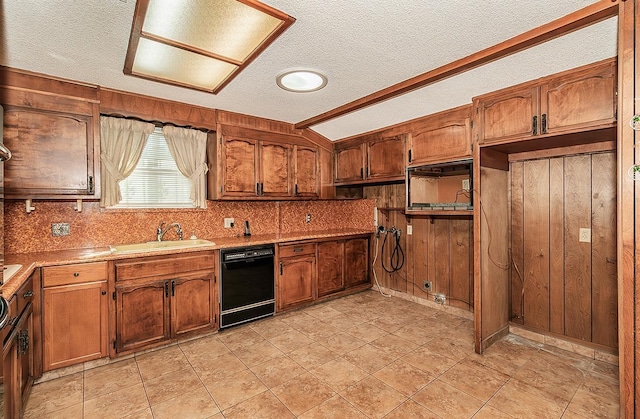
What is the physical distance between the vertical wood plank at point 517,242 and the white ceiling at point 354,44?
975mm

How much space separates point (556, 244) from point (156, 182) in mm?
4161

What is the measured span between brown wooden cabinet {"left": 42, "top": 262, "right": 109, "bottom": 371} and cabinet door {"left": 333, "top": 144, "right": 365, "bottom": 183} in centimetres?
303

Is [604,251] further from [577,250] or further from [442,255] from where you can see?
[442,255]

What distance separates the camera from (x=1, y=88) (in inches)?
91.4

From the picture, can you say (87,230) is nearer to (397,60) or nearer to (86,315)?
(86,315)

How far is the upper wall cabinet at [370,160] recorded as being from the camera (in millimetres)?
3736

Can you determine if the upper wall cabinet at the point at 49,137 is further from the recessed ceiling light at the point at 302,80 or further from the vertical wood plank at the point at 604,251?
the vertical wood plank at the point at 604,251

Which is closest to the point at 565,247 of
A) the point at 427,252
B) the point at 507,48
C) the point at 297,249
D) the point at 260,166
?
the point at 427,252

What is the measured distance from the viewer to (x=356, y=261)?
4461 mm

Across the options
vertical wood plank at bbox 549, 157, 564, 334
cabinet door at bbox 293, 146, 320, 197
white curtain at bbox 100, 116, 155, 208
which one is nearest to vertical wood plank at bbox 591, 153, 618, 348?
vertical wood plank at bbox 549, 157, 564, 334

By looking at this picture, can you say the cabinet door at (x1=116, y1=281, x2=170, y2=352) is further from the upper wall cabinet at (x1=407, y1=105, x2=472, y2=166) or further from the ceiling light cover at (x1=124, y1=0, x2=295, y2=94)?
the upper wall cabinet at (x1=407, y1=105, x2=472, y2=166)

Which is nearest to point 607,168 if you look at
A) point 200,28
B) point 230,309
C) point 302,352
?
point 302,352

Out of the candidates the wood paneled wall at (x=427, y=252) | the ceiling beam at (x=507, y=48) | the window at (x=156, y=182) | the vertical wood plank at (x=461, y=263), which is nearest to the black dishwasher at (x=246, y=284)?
the window at (x=156, y=182)

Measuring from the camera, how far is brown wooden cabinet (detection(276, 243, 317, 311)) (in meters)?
3.65
